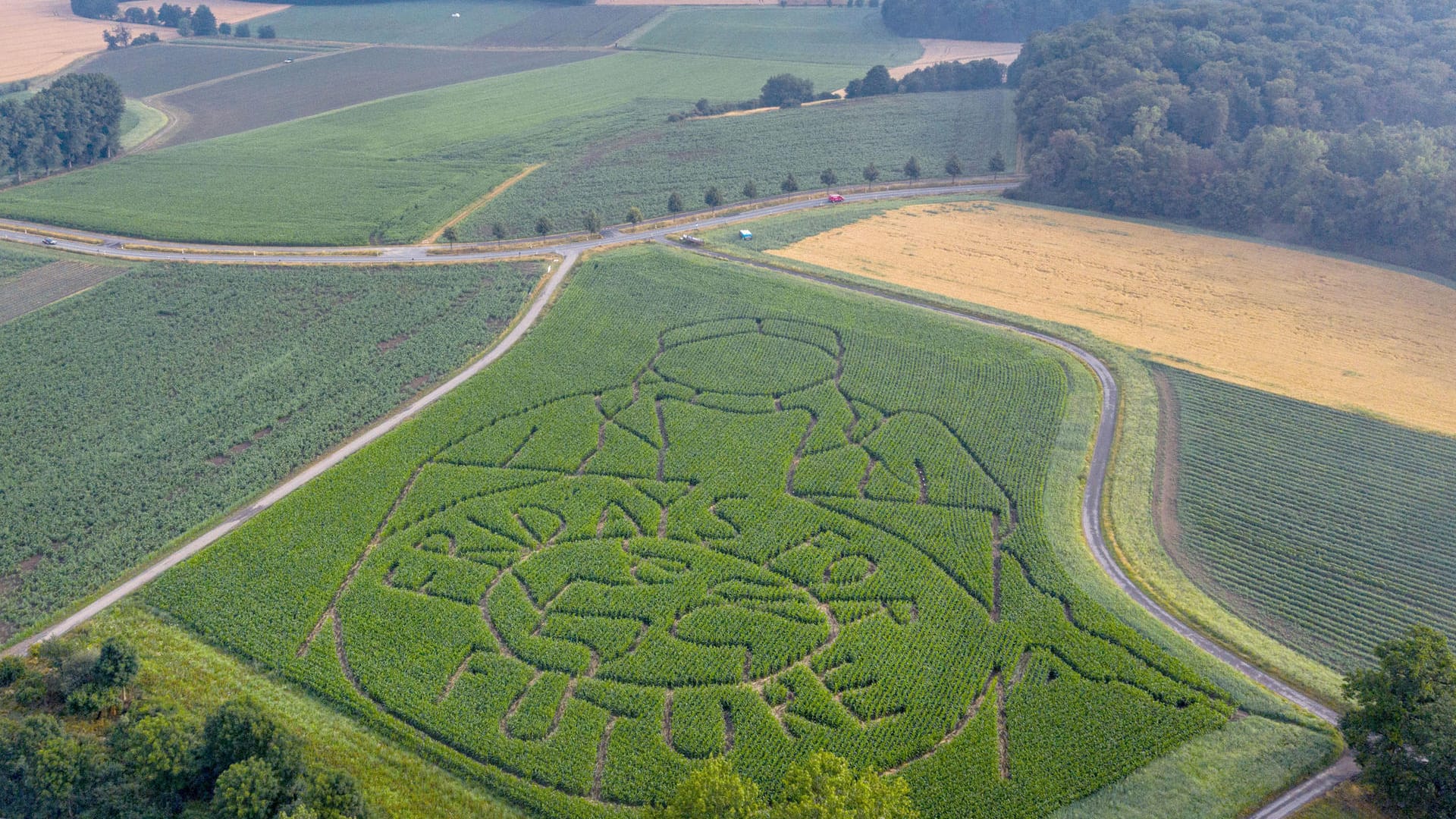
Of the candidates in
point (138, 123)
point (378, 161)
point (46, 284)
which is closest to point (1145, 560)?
point (46, 284)

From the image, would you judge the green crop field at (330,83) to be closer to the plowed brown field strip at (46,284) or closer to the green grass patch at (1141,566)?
the plowed brown field strip at (46,284)

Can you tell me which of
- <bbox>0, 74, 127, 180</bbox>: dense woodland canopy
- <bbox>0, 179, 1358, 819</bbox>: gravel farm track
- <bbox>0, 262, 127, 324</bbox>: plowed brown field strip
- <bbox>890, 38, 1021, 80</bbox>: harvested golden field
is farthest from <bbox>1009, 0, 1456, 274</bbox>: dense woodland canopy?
<bbox>0, 74, 127, 180</bbox>: dense woodland canopy

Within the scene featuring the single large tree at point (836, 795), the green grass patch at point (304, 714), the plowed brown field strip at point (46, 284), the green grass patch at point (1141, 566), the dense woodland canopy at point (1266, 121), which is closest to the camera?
the single large tree at point (836, 795)

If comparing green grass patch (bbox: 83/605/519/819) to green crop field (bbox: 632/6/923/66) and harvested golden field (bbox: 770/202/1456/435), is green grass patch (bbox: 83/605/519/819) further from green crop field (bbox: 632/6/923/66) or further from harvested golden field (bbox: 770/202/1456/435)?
green crop field (bbox: 632/6/923/66)

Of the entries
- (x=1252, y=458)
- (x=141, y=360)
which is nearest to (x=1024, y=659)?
(x=1252, y=458)

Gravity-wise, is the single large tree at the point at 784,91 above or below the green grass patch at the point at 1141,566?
above

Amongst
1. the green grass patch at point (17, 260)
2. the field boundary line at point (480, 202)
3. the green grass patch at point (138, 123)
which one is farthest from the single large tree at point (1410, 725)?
the green grass patch at point (138, 123)
